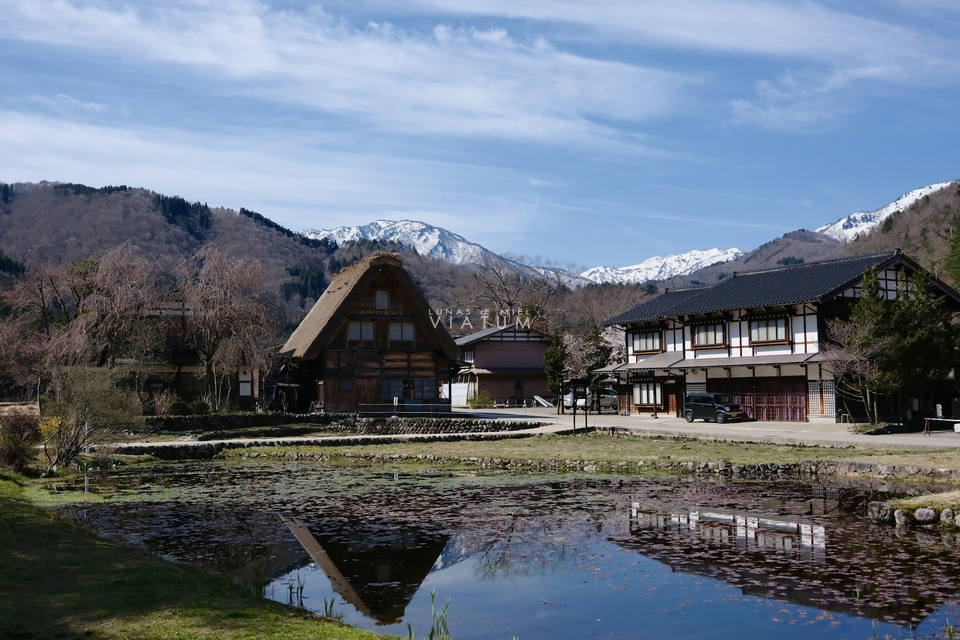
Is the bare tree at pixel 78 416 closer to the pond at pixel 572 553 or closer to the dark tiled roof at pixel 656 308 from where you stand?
the pond at pixel 572 553

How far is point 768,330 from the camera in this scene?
36.4 meters

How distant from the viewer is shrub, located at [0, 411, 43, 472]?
66.6ft

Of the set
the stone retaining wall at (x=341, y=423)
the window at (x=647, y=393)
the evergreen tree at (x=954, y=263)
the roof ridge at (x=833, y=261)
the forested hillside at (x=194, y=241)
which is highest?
the forested hillside at (x=194, y=241)

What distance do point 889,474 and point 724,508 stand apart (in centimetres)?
602

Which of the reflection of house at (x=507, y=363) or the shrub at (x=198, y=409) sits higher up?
the reflection of house at (x=507, y=363)

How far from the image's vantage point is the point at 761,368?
36.2 metres

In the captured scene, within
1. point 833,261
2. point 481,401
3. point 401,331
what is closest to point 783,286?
point 833,261

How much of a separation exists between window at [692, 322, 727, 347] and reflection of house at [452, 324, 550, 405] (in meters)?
18.8

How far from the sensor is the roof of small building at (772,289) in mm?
34656

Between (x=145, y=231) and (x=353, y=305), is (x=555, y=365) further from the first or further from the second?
(x=145, y=231)

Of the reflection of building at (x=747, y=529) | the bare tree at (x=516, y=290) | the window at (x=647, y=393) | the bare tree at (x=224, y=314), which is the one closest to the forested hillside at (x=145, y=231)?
the bare tree at (x=516, y=290)

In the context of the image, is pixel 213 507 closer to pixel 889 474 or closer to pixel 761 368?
pixel 889 474

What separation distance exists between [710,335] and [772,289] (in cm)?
362

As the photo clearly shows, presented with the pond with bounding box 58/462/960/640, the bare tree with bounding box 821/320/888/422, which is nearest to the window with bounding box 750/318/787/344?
the bare tree with bounding box 821/320/888/422
